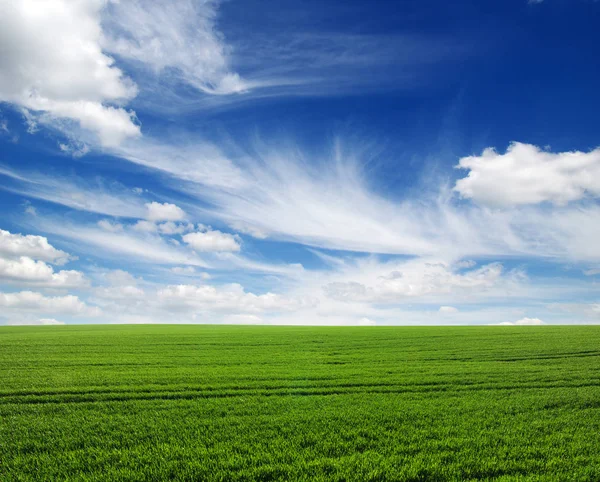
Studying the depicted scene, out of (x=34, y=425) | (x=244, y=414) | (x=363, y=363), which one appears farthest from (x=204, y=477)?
(x=363, y=363)

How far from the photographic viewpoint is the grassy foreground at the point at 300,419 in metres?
7.86

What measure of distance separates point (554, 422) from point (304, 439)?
7.17m

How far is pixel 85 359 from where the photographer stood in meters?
22.8

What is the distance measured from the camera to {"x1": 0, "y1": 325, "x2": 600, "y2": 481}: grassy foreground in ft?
25.8

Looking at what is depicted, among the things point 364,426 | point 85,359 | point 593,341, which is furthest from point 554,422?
point 593,341

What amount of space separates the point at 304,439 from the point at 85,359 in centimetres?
1895

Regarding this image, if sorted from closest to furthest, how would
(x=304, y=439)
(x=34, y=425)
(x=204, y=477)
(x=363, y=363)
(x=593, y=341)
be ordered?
1. (x=204, y=477)
2. (x=304, y=439)
3. (x=34, y=425)
4. (x=363, y=363)
5. (x=593, y=341)

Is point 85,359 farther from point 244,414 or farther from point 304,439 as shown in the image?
point 304,439

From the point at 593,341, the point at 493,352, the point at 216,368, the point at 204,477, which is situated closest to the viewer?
the point at 204,477

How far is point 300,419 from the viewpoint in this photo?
10633mm

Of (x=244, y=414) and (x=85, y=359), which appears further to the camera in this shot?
(x=85, y=359)

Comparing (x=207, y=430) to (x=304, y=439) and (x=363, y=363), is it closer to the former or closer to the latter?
(x=304, y=439)

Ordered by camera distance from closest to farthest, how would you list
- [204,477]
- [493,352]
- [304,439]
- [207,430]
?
[204,477]
[304,439]
[207,430]
[493,352]

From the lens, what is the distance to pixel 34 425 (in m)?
10.7
